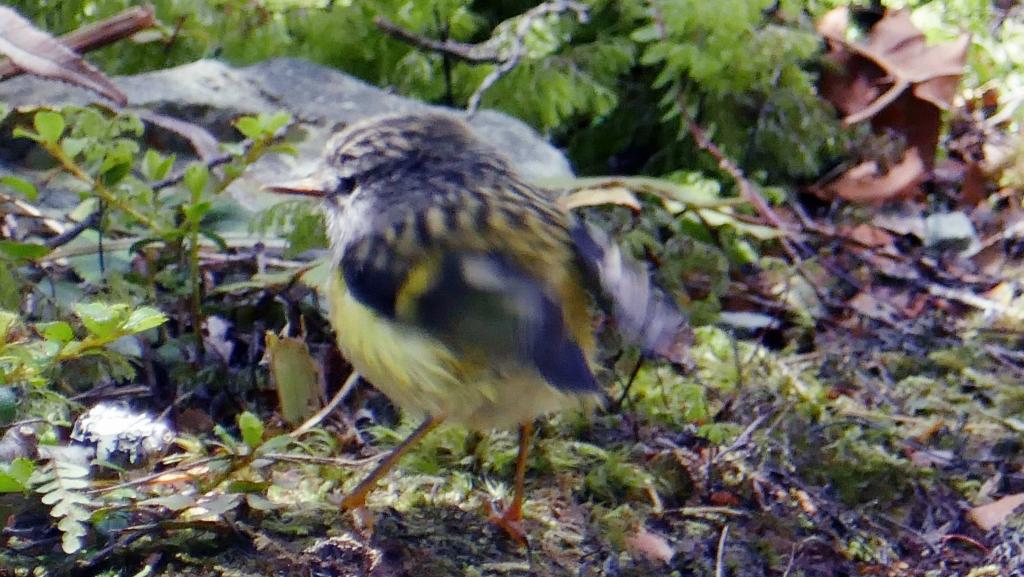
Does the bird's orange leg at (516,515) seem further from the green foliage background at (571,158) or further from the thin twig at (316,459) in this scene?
the thin twig at (316,459)

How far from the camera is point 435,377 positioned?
271cm

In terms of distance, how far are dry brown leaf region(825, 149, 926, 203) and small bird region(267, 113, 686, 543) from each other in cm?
255

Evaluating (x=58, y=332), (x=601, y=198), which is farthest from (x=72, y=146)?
(x=601, y=198)

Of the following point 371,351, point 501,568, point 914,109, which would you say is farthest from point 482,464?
point 914,109

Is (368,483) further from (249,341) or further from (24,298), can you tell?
(24,298)

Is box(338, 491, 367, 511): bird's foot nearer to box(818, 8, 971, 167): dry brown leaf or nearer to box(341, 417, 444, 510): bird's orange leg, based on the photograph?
box(341, 417, 444, 510): bird's orange leg

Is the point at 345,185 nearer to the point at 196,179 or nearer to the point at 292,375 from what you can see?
the point at 196,179

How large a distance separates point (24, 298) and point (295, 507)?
111cm

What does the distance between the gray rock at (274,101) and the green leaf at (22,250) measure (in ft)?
4.24

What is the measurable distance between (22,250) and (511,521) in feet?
4.87

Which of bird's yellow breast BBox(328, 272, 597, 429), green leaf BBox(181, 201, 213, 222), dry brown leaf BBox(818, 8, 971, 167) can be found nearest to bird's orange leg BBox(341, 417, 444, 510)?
bird's yellow breast BBox(328, 272, 597, 429)

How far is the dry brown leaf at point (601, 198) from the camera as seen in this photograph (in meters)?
3.86

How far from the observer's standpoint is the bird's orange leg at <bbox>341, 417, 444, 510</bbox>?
2953 millimetres

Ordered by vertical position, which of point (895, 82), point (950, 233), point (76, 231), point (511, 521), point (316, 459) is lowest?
point (950, 233)
